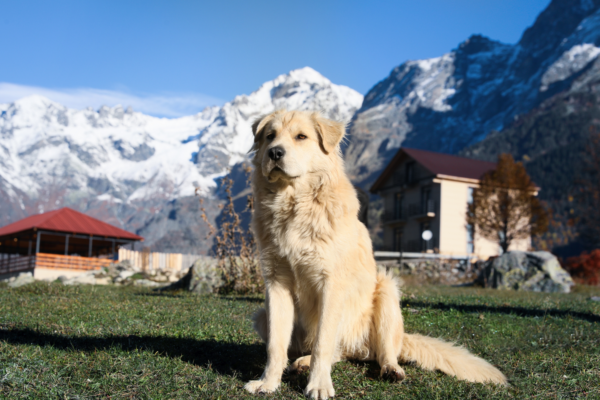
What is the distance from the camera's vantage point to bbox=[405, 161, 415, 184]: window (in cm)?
4031

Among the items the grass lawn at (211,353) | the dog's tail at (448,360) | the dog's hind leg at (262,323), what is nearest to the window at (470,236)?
the grass lawn at (211,353)

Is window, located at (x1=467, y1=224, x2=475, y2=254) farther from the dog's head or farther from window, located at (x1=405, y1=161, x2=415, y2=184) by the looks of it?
the dog's head

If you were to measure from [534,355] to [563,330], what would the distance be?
6.05ft

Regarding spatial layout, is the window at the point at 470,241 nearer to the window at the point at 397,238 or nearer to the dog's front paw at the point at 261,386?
the window at the point at 397,238

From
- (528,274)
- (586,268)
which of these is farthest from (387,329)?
(586,268)

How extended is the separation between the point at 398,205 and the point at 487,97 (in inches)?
5925

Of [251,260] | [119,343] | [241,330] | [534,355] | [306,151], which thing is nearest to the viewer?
[306,151]

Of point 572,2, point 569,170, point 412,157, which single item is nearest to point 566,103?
point 569,170

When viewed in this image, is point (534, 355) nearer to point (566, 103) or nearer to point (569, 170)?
point (569, 170)

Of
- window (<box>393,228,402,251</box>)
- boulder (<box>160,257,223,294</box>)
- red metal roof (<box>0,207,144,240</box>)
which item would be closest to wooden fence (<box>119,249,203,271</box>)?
red metal roof (<box>0,207,144,240</box>)

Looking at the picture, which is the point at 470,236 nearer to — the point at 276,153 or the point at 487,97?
the point at 276,153

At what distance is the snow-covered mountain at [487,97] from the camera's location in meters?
139

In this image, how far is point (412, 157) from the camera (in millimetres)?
39875

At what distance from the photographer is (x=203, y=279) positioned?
12328 millimetres
